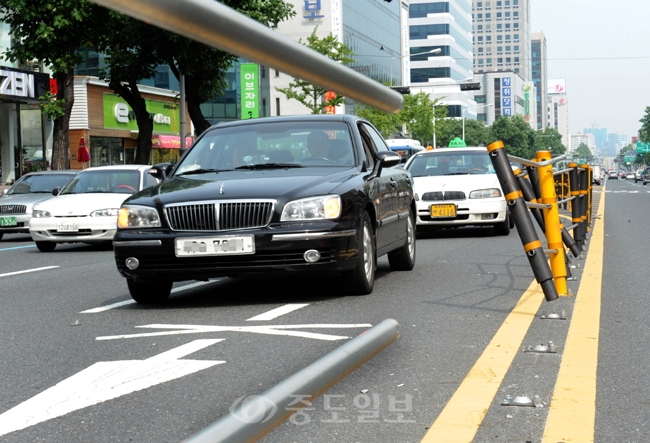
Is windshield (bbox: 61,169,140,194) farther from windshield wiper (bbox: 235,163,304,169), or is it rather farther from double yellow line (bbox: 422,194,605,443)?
double yellow line (bbox: 422,194,605,443)

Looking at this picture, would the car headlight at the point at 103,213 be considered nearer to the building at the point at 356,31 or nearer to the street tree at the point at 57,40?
the street tree at the point at 57,40

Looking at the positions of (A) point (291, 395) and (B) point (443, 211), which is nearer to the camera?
(A) point (291, 395)

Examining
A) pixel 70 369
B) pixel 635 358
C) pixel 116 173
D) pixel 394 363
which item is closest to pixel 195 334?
pixel 70 369

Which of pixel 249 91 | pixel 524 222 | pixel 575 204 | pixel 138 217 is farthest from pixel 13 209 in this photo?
pixel 249 91

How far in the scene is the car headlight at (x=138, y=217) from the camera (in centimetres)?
797

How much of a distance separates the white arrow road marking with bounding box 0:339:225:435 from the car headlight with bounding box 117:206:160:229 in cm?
229

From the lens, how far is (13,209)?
20.5 metres

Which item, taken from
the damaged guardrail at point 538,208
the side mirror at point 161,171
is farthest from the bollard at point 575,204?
the side mirror at point 161,171

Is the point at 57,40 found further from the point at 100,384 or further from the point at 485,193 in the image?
the point at 100,384

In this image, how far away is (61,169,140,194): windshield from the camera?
17.4m

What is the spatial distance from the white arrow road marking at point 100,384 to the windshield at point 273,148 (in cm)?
343

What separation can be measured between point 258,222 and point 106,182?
10364 mm

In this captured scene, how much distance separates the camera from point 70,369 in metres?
5.22

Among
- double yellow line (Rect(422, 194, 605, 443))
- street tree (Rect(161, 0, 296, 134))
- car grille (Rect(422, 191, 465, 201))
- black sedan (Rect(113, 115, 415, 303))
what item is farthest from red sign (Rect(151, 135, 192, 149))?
double yellow line (Rect(422, 194, 605, 443))
